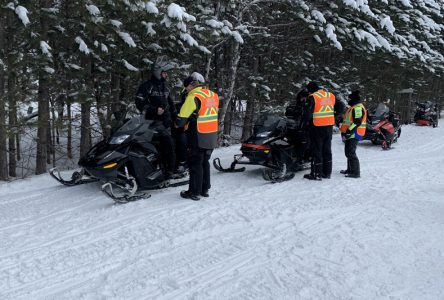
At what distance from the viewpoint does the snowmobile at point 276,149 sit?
242 inches

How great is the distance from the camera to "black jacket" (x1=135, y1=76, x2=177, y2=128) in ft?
17.9

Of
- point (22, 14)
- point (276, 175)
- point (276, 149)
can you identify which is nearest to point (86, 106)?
point (22, 14)

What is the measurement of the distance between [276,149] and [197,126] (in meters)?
1.73

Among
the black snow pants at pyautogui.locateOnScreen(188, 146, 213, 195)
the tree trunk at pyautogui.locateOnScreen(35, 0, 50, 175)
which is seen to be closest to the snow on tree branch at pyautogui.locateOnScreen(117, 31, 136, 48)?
the tree trunk at pyautogui.locateOnScreen(35, 0, 50, 175)

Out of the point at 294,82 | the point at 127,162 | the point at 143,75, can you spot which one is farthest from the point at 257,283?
the point at 294,82

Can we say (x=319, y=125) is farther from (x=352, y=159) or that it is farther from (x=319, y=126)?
(x=352, y=159)

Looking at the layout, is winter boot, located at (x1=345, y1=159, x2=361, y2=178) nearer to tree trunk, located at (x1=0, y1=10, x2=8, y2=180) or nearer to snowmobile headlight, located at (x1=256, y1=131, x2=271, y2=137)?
snowmobile headlight, located at (x1=256, y1=131, x2=271, y2=137)

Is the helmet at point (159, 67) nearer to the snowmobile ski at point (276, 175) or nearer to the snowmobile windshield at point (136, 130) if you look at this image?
the snowmobile windshield at point (136, 130)

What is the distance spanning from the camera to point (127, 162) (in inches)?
199

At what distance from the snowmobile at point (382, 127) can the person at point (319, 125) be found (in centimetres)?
382

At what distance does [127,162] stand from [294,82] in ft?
31.4

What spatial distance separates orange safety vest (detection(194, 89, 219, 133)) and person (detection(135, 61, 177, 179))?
1.93 ft

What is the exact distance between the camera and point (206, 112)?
5125 mm

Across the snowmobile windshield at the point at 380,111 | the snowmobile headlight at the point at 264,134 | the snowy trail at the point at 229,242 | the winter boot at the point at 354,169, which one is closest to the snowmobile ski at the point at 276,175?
the snowy trail at the point at 229,242
